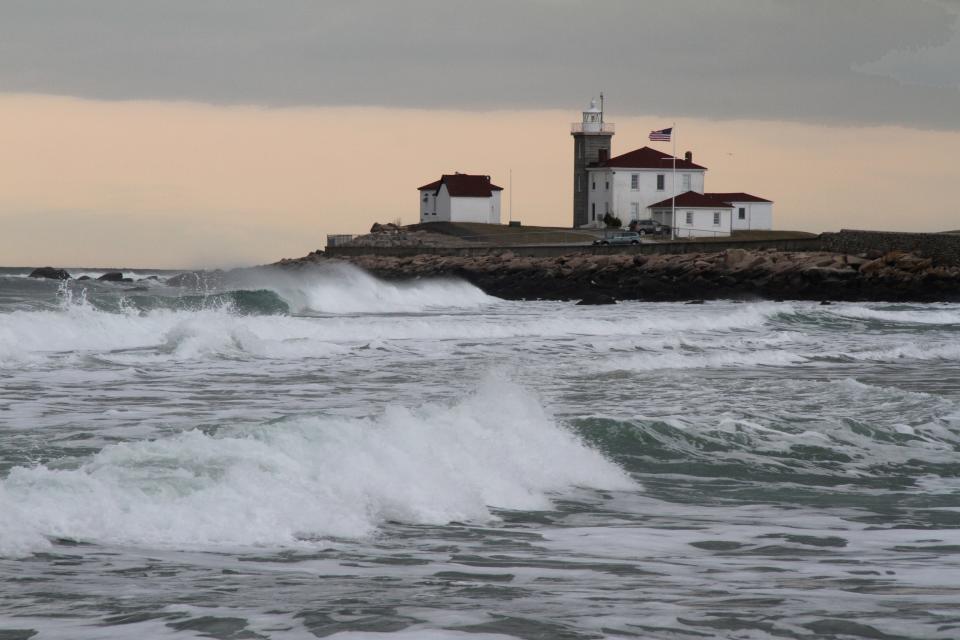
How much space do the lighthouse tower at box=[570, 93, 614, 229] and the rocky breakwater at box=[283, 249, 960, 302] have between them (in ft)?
52.1

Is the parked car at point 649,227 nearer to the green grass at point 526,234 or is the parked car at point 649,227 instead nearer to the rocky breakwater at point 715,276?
the green grass at point 526,234

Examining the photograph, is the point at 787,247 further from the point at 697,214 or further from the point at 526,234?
the point at 526,234

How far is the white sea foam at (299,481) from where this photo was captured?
6641 mm

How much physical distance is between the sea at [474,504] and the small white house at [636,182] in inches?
1989

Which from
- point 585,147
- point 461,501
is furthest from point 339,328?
point 585,147

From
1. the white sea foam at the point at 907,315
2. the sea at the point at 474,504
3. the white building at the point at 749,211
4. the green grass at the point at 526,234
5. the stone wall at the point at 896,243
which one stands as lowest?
the sea at the point at 474,504

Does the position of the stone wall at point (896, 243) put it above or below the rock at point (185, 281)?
above

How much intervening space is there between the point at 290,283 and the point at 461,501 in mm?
37394

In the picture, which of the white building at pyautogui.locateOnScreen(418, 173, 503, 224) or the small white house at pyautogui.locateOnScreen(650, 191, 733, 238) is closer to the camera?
the small white house at pyautogui.locateOnScreen(650, 191, 733, 238)

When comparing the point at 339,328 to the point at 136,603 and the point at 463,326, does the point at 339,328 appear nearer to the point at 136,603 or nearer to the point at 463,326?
the point at 463,326

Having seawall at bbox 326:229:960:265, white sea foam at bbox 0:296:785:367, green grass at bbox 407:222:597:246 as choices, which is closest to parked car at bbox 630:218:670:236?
green grass at bbox 407:222:597:246

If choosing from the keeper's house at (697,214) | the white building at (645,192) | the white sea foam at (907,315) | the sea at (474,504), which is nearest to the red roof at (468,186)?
the white building at (645,192)

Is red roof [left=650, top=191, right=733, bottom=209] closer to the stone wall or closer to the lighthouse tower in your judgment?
the lighthouse tower

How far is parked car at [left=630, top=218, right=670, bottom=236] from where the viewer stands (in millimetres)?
63906
